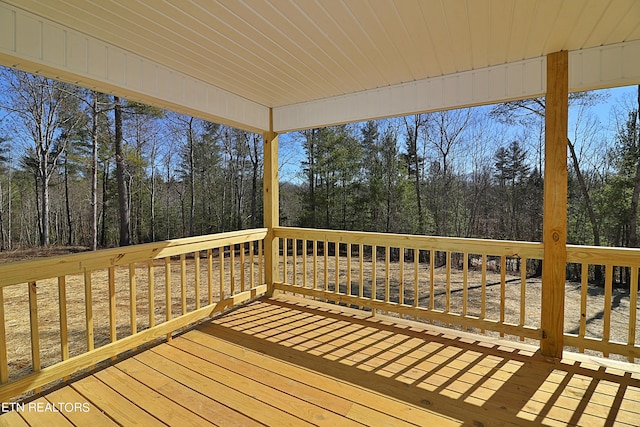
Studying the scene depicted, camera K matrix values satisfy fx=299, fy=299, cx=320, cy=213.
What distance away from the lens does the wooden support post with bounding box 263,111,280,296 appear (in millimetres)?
4098

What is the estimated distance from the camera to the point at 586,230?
7.84 metres

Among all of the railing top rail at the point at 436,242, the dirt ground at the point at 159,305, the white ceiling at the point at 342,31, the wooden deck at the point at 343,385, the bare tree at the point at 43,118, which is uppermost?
the bare tree at the point at 43,118

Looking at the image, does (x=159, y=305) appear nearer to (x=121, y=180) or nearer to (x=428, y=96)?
(x=121, y=180)

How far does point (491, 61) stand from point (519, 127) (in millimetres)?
7955

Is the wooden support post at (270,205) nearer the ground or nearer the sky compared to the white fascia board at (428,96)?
nearer the ground

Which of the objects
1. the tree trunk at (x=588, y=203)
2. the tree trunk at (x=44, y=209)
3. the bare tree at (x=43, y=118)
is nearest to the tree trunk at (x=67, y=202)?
the bare tree at (x=43, y=118)

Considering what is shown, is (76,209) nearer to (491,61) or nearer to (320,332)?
(320,332)

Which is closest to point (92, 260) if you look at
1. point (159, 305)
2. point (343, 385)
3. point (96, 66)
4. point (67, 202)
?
point (96, 66)

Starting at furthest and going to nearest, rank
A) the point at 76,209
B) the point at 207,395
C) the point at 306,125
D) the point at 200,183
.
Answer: the point at 200,183
the point at 76,209
the point at 306,125
the point at 207,395

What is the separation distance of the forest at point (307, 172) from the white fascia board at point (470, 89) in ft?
22.2

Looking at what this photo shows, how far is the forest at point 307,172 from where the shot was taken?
769 centimetres

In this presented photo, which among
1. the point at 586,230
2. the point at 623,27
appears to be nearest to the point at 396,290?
the point at 586,230

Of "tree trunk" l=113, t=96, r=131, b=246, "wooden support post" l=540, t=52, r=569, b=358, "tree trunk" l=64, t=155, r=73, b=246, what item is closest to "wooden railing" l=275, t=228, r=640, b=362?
"wooden support post" l=540, t=52, r=569, b=358

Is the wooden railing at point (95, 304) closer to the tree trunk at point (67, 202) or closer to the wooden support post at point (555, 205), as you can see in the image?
the wooden support post at point (555, 205)
